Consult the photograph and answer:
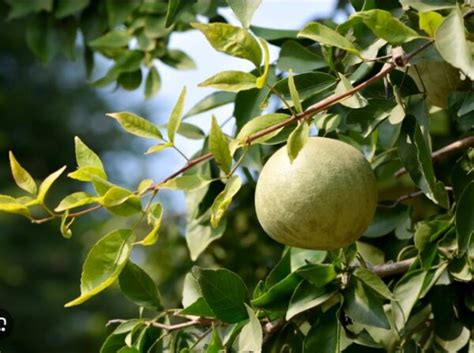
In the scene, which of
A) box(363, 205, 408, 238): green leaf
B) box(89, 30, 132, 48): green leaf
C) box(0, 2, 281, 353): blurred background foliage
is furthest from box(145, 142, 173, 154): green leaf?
box(0, 2, 281, 353): blurred background foliage

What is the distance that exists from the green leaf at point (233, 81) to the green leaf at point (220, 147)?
0.03 metres

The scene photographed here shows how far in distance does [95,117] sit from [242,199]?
222 inches

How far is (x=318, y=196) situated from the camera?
2.44 feet

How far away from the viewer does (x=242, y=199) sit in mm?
1501

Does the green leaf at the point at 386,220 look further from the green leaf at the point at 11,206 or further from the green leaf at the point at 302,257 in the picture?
the green leaf at the point at 11,206

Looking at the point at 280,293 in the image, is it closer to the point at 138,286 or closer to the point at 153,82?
the point at 138,286

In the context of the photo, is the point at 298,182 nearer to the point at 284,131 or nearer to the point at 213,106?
the point at 284,131

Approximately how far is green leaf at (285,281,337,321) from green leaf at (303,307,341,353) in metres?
0.02

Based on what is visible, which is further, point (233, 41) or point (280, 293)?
point (280, 293)

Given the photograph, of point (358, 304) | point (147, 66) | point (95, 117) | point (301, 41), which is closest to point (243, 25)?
point (358, 304)

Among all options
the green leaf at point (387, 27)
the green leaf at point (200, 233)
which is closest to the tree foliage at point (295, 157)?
the green leaf at point (387, 27)

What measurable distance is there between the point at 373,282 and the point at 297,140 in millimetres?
170

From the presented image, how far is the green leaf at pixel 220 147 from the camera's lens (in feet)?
2.46

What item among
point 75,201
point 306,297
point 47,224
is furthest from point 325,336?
point 47,224
